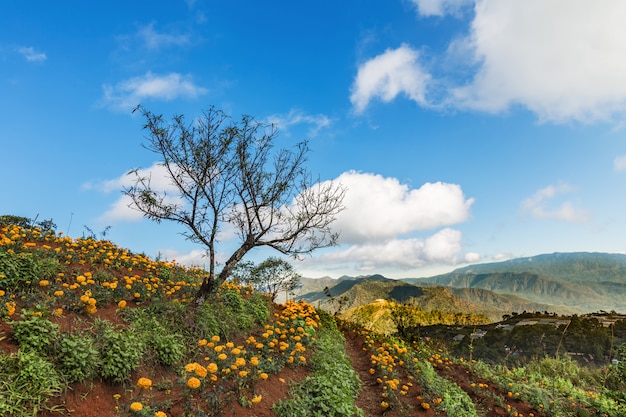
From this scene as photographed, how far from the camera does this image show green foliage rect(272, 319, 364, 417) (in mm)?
5656

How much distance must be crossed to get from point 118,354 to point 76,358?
62 centimetres

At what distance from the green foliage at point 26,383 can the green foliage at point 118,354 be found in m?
0.67

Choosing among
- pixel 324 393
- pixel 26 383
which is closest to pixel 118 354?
pixel 26 383

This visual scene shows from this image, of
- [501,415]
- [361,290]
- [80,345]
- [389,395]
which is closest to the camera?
[80,345]

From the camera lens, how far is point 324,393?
624 cm

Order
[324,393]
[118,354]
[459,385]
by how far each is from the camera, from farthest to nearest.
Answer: [459,385], [324,393], [118,354]

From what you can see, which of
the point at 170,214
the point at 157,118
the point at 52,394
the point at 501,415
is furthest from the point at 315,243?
the point at 52,394

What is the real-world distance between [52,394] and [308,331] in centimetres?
713

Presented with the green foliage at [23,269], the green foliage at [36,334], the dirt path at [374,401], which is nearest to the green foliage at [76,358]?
the green foliage at [36,334]

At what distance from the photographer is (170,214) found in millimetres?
9594

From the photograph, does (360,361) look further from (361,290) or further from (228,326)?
(361,290)

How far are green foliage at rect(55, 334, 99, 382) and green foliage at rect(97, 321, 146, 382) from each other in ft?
0.55

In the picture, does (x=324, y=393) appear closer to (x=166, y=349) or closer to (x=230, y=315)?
(x=166, y=349)

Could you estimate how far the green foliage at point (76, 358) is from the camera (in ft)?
16.0
